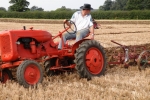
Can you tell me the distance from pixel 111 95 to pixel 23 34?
2162 mm

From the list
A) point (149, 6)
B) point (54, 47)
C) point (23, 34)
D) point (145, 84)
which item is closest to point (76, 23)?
point (54, 47)

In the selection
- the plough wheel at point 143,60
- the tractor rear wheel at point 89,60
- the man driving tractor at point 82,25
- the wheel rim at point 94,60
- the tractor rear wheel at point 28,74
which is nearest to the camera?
the tractor rear wheel at point 28,74

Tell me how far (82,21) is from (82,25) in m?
0.11

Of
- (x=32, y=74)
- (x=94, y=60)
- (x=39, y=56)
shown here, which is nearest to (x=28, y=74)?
(x=32, y=74)

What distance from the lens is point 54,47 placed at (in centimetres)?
704

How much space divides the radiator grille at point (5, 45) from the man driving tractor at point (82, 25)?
56.0 inches

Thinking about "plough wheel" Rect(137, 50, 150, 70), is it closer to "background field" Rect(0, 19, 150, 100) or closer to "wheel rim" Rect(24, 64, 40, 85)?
"background field" Rect(0, 19, 150, 100)

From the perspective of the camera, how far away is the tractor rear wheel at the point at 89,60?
264 inches

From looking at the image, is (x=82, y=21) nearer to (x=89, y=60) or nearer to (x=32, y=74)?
(x=89, y=60)

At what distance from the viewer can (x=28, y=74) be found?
5930 millimetres

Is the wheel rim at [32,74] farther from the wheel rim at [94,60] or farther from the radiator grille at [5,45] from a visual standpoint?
the wheel rim at [94,60]

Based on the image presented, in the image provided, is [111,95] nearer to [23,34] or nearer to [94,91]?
[94,91]

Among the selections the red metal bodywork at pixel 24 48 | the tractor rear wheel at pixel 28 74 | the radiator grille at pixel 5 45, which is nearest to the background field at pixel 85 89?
the tractor rear wheel at pixel 28 74

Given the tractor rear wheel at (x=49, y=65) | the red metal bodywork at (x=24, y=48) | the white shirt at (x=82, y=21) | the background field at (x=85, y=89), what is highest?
the white shirt at (x=82, y=21)
